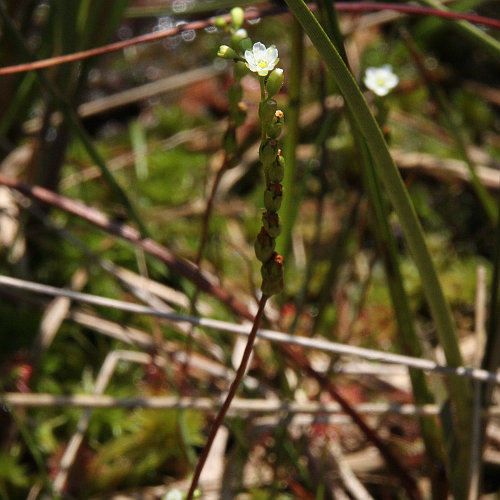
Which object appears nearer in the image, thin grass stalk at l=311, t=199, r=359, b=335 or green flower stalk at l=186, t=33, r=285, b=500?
green flower stalk at l=186, t=33, r=285, b=500

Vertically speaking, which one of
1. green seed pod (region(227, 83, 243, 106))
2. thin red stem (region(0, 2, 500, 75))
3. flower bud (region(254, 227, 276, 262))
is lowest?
flower bud (region(254, 227, 276, 262))

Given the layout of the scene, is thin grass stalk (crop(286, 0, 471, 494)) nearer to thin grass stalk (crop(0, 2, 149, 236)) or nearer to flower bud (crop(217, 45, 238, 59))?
flower bud (crop(217, 45, 238, 59))

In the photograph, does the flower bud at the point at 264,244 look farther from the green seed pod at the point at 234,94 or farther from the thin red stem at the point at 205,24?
the thin red stem at the point at 205,24

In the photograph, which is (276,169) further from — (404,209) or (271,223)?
(404,209)

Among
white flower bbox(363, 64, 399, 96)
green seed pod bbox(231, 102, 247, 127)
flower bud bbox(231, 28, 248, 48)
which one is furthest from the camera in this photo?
white flower bbox(363, 64, 399, 96)

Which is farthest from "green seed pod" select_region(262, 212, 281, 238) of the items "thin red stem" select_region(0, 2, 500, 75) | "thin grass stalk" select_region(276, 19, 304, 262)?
"thin red stem" select_region(0, 2, 500, 75)

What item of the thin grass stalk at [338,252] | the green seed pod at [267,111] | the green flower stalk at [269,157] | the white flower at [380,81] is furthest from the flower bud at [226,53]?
the thin grass stalk at [338,252]

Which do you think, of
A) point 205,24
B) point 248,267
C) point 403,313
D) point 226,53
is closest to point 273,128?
point 226,53
